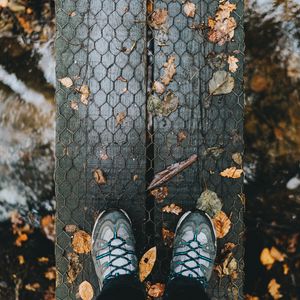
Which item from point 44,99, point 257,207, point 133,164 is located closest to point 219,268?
point 257,207

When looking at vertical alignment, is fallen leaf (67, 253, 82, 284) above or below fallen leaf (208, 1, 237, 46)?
below

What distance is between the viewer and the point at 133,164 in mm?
1870

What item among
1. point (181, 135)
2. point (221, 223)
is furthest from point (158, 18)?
point (221, 223)

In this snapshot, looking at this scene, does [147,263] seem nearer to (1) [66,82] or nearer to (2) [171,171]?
(2) [171,171]

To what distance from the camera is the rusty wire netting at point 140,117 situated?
1.85m

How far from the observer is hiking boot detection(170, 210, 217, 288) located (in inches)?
71.9

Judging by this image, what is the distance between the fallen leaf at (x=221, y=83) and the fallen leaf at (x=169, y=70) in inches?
6.6

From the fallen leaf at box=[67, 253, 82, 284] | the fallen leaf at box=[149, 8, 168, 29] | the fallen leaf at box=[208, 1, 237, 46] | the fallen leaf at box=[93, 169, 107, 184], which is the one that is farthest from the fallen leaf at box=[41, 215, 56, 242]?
the fallen leaf at box=[208, 1, 237, 46]

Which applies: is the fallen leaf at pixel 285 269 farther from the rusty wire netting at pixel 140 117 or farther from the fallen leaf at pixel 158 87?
the fallen leaf at pixel 158 87

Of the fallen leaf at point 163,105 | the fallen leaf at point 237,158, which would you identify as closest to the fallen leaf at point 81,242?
the fallen leaf at point 163,105

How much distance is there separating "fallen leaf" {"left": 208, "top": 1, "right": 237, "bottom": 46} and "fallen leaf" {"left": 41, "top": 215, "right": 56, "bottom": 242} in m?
1.22

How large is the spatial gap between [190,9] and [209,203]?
845 millimetres

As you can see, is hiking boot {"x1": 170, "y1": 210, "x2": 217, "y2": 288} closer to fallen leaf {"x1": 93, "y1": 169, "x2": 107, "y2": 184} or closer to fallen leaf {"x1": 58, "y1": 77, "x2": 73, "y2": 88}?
fallen leaf {"x1": 93, "y1": 169, "x2": 107, "y2": 184}

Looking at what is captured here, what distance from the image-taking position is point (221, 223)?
1888mm
